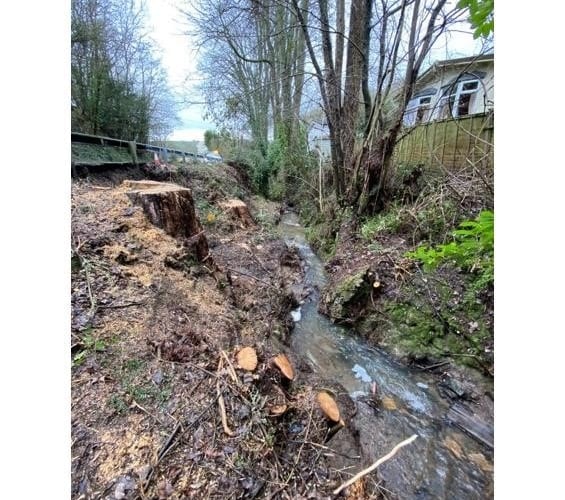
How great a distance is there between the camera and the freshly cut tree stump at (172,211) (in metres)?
3.15

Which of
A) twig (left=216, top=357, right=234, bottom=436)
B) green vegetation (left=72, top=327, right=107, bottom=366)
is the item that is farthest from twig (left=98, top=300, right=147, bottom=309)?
twig (left=216, top=357, right=234, bottom=436)

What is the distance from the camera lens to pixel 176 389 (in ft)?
5.35

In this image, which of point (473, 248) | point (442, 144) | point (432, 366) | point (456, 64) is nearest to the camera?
point (473, 248)

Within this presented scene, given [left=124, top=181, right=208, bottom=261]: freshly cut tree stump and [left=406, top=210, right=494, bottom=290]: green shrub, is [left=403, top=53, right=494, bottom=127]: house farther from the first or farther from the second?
[left=124, top=181, right=208, bottom=261]: freshly cut tree stump

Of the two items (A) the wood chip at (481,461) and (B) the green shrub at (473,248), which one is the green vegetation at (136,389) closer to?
(B) the green shrub at (473,248)

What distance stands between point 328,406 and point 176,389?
1066 mm

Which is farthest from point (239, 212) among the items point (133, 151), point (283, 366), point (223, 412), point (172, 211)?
point (223, 412)

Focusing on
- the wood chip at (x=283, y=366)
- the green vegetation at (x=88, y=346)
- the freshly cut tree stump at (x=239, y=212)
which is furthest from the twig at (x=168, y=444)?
A: the freshly cut tree stump at (x=239, y=212)

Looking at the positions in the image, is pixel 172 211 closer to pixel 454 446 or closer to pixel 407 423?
pixel 407 423

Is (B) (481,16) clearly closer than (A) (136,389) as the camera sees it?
Yes

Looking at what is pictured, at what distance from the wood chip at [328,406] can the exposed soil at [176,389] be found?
7 centimetres
